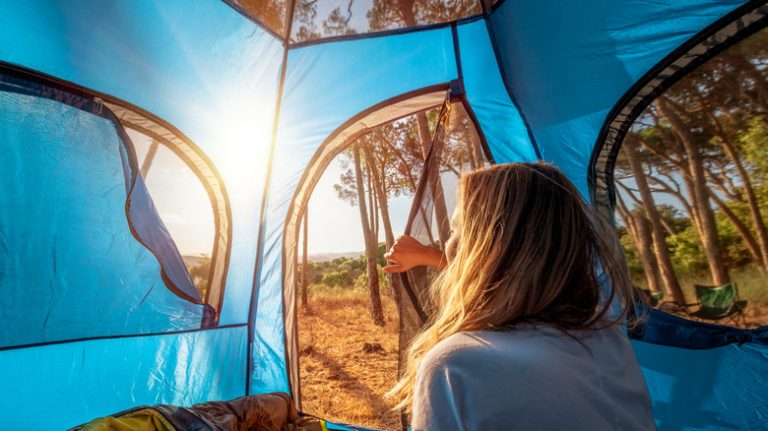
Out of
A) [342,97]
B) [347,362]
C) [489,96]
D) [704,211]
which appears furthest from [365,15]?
[347,362]

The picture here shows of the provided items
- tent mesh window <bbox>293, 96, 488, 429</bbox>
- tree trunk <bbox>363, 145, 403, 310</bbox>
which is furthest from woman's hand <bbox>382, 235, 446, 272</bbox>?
tree trunk <bbox>363, 145, 403, 310</bbox>

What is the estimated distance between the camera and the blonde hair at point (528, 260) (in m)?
0.90

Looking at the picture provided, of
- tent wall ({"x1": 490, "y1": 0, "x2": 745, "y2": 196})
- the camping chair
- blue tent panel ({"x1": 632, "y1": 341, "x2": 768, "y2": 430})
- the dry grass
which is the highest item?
tent wall ({"x1": 490, "y1": 0, "x2": 745, "y2": 196})

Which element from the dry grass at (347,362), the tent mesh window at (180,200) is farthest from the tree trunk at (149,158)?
the dry grass at (347,362)

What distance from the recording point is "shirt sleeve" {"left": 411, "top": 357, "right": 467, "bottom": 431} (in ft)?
2.39

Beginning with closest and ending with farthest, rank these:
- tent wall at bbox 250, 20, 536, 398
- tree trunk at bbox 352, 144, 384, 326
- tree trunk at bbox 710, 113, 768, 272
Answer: tree trunk at bbox 710, 113, 768, 272 → tent wall at bbox 250, 20, 536, 398 → tree trunk at bbox 352, 144, 384, 326

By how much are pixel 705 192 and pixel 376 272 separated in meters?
6.60

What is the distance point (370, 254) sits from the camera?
27.0 ft

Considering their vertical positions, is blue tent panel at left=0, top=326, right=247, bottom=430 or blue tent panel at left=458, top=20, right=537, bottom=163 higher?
blue tent panel at left=458, top=20, right=537, bottom=163

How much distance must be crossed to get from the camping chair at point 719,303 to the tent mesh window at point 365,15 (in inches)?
76.2

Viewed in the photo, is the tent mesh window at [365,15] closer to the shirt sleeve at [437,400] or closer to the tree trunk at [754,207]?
the tree trunk at [754,207]

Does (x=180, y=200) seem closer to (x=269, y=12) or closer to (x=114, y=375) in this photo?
(x=114, y=375)

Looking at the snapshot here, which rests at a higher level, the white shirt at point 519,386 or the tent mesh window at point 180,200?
the tent mesh window at point 180,200

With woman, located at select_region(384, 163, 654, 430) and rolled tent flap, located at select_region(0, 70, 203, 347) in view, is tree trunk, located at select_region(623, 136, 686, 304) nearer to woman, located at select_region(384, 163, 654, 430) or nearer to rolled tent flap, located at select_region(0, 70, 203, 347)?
woman, located at select_region(384, 163, 654, 430)
